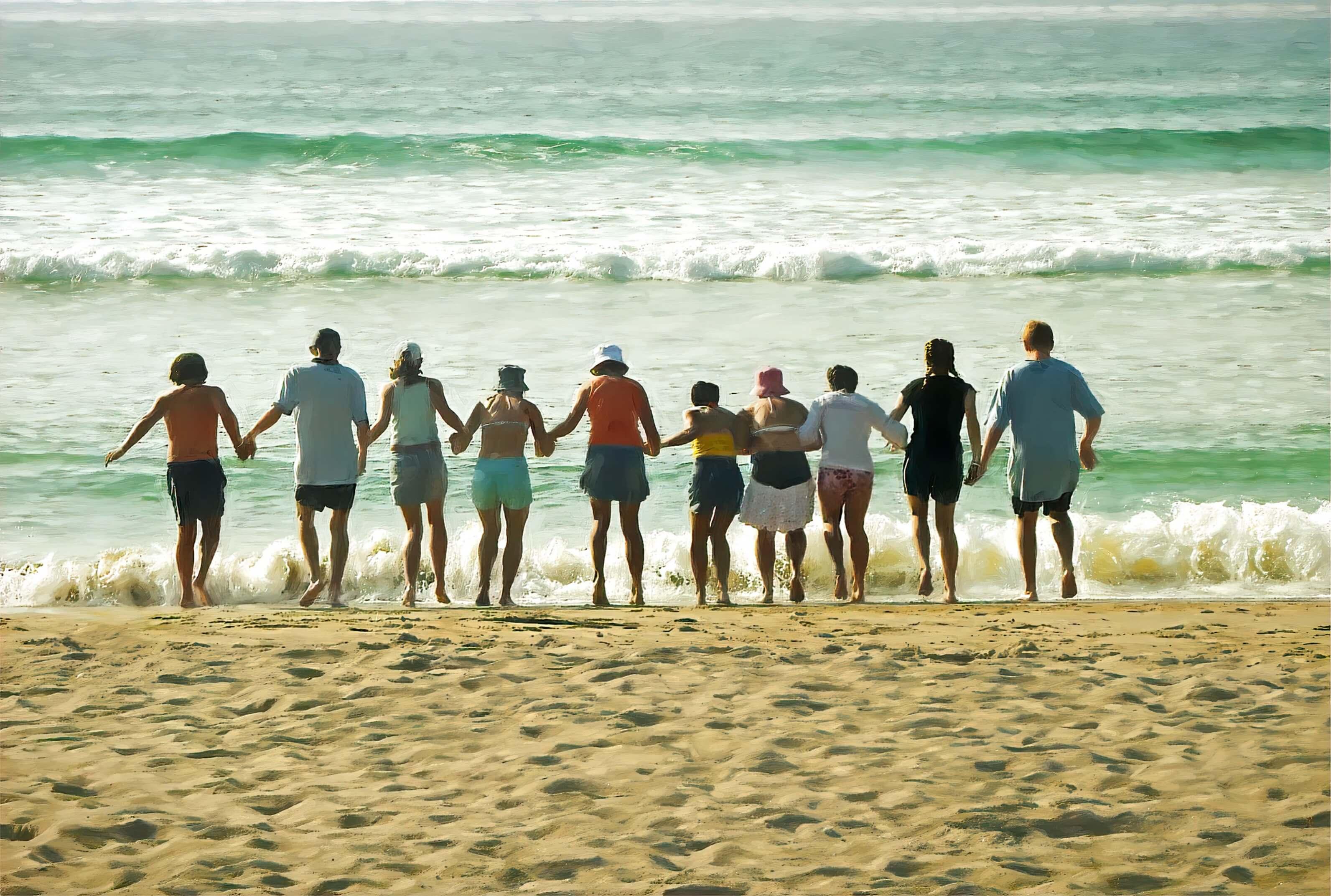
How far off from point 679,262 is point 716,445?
1011cm

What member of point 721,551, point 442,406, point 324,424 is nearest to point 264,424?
point 324,424

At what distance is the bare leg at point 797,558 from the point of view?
303 inches

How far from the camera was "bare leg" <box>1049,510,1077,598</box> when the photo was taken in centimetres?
746

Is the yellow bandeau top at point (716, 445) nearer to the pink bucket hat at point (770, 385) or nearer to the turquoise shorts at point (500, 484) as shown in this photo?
the pink bucket hat at point (770, 385)

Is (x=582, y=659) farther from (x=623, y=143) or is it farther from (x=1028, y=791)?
(x=623, y=143)

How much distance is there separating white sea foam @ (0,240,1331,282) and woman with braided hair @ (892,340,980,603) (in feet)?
31.5

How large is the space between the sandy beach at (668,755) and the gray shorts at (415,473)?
86cm

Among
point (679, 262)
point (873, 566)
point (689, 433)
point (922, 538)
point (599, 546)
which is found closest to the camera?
point (689, 433)

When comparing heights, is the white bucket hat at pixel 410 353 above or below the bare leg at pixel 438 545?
above

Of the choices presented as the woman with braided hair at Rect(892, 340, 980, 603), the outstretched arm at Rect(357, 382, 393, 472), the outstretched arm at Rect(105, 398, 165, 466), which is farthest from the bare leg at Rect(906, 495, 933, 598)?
the outstretched arm at Rect(105, 398, 165, 466)

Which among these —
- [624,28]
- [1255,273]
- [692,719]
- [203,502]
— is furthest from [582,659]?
[624,28]

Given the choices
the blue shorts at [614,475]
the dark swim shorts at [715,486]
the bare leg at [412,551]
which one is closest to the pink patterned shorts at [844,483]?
the dark swim shorts at [715,486]

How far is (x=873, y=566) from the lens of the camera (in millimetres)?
8734

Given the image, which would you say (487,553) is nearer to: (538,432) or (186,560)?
(538,432)
